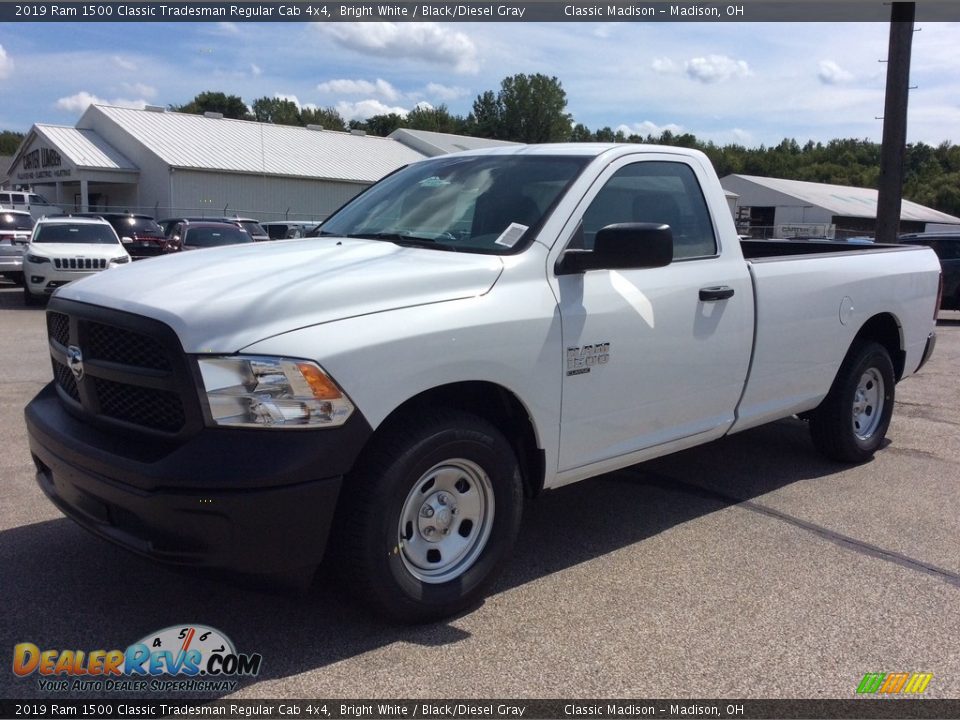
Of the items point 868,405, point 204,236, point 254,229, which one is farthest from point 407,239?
point 254,229

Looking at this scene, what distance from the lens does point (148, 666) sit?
10.8ft

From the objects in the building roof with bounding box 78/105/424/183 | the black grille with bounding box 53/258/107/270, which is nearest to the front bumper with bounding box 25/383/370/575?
the black grille with bounding box 53/258/107/270

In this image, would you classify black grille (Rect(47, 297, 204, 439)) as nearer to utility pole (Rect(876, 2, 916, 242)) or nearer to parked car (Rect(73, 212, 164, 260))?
utility pole (Rect(876, 2, 916, 242))

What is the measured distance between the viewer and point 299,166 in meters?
42.6

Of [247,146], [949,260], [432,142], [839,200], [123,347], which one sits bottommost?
[123,347]

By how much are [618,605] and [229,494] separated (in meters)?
1.82

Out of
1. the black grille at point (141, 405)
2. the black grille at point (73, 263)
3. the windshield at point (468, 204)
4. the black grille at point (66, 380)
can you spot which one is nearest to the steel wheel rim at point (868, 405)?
the windshield at point (468, 204)

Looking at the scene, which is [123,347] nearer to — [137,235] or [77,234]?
[77,234]

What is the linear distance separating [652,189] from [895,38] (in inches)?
411

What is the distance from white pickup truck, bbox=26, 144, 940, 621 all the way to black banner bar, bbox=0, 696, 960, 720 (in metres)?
0.46

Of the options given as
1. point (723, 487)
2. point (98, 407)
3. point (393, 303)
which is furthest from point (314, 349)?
point (723, 487)

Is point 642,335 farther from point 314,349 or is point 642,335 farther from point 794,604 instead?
point 314,349

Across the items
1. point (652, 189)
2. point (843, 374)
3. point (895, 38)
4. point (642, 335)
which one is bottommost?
point (843, 374)

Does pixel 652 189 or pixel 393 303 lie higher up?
pixel 652 189
